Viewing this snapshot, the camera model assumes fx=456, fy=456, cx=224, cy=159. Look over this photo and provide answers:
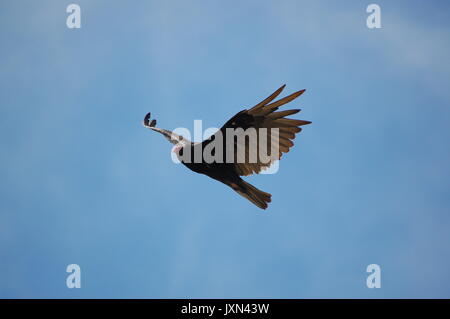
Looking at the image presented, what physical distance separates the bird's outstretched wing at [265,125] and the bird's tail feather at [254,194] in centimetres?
22

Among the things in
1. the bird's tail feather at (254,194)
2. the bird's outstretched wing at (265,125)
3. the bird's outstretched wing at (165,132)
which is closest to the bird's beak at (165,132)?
the bird's outstretched wing at (165,132)

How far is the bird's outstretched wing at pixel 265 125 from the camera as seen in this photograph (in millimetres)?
6074

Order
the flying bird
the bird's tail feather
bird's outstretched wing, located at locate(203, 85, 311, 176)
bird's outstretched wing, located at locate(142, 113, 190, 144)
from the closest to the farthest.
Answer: bird's outstretched wing, located at locate(203, 85, 311, 176) → the flying bird → the bird's tail feather → bird's outstretched wing, located at locate(142, 113, 190, 144)

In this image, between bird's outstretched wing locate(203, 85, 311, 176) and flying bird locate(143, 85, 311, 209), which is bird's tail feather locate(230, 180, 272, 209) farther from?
bird's outstretched wing locate(203, 85, 311, 176)

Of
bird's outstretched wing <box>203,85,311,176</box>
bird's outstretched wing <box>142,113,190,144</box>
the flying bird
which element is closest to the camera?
bird's outstretched wing <box>203,85,311,176</box>

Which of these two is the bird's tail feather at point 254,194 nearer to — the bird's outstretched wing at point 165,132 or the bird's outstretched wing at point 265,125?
the bird's outstretched wing at point 265,125

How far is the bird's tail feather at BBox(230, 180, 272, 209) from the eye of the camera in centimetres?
654

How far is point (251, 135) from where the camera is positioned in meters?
6.44

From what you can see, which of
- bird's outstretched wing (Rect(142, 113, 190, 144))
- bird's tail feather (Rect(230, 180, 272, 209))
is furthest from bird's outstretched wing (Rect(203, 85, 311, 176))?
bird's outstretched wing (Rect(142, 113, 190, 144))

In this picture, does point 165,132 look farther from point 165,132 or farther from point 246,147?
point 246,147

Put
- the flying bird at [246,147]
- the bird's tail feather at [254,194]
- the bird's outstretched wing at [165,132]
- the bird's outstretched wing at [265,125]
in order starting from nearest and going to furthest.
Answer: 1. the bird's outstretched wing at [265,125]
2. the flying bird at [246,147]
3. the bird's tail feather at [254,194]
4. the bird's outstretched wing at [165,132]

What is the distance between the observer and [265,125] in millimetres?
6395
